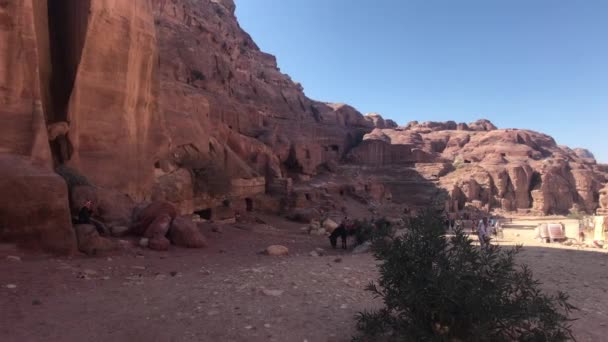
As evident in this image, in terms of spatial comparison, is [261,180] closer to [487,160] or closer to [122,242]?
[122,242]

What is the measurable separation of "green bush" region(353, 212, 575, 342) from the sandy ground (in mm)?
1127

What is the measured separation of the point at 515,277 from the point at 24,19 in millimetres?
11768

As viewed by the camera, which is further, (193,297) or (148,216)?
(148,216)

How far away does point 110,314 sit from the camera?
5148 millimetres

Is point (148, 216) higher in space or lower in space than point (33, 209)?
lower

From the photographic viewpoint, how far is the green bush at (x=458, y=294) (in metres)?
3.67

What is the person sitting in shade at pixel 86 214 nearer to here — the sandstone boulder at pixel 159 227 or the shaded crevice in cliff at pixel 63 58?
the sandstone boulder at pixel 159 227

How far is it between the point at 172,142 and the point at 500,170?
148 ft

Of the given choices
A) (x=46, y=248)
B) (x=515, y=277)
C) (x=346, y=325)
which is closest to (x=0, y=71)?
(x=46, y=248)

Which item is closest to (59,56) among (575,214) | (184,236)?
(184,236)

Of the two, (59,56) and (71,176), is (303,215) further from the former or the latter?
(59,56)

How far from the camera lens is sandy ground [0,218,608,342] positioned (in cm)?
464

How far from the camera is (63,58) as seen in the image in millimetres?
11945

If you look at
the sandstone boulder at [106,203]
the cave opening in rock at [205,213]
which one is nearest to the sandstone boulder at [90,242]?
the sandstone boulder at [106,203]
